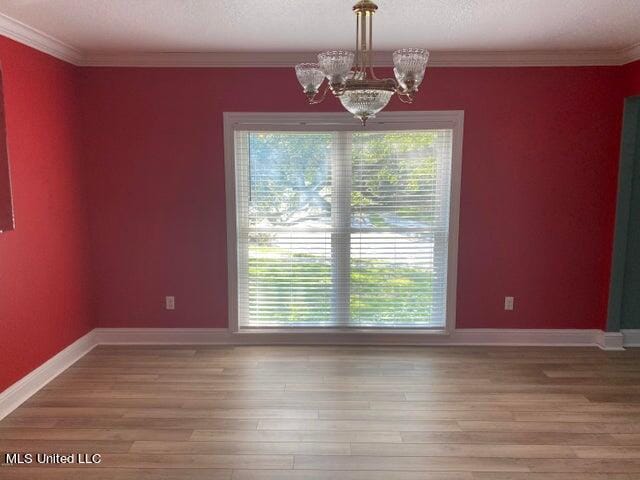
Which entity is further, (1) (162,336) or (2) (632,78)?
(1) (162,336)

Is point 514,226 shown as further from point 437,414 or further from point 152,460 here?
point 152,460

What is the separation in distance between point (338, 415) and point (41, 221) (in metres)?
2.49

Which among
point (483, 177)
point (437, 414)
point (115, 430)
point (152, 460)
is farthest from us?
point (483, 177)

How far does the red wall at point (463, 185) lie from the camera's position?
3.84 m

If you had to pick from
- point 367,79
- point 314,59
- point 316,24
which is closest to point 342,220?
point 314,59

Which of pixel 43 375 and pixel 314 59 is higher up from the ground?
pixel 314 59

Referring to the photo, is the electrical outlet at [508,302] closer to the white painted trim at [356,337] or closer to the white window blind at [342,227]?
the white painted trim at [356,337]

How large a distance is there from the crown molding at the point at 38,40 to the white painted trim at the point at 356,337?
229cm

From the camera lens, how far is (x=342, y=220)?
13.1 feet

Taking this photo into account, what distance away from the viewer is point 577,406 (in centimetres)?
307

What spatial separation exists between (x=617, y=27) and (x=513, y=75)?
2.74 ft

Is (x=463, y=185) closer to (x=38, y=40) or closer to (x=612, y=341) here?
(x=612, y=341)

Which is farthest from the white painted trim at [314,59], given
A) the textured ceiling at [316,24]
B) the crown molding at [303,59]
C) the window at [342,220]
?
the window at [342,220]

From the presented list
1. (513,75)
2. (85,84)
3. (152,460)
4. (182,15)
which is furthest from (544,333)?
(85,84)
